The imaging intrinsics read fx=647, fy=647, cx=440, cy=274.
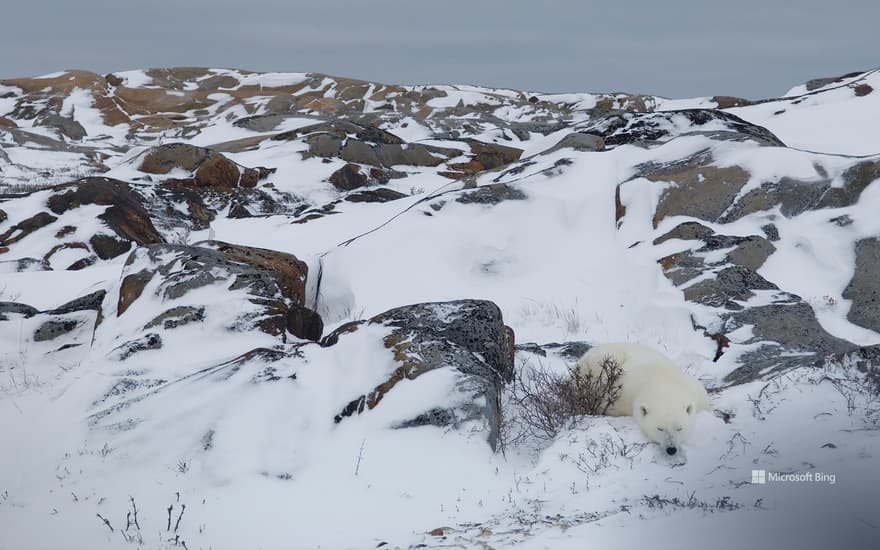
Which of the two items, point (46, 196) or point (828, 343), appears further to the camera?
point (46, 196)

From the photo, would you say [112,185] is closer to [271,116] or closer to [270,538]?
[270,538]

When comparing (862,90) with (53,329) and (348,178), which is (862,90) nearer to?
(348,178)

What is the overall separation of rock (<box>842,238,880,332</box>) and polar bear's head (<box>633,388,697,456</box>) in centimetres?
405

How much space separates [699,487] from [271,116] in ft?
104

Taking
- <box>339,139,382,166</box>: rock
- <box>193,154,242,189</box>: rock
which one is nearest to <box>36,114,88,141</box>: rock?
<box>339,139,382,166</box>: rock

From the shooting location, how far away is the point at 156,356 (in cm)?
571

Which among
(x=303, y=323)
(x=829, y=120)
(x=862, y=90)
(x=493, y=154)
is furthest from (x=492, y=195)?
(x=862, y=90)

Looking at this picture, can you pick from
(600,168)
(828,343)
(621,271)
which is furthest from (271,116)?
(828,343)

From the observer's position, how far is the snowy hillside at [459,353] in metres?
3.80

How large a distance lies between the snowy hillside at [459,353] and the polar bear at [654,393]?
0.14 metres

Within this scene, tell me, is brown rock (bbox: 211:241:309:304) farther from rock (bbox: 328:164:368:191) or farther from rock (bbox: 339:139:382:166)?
rock (bbox: 339:139:382:166)

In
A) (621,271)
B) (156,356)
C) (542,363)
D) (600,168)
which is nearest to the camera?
(156,356)

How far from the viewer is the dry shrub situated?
5156 mm

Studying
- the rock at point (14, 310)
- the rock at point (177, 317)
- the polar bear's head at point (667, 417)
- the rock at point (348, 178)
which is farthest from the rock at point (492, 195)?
the rock at point (348, 178)
